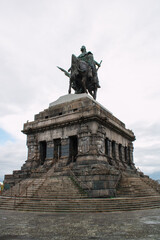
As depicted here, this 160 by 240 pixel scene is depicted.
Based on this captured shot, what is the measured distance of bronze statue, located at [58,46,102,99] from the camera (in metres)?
26.9

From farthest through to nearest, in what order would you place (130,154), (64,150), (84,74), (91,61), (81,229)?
(130,154) < (91,61) < (84,74) < (64,150) < (81,229)

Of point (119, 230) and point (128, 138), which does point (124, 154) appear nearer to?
point (128, 138)

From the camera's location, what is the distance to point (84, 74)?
26969 mm

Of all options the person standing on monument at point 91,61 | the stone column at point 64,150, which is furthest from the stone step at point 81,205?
the person standing on monument at point 91,61

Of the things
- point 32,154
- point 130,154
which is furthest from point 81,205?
point 130,154

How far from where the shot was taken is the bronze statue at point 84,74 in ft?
88.3

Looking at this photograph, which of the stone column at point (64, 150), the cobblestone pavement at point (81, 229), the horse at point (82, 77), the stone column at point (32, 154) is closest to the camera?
the cobblestone pavement at point (81, 229)

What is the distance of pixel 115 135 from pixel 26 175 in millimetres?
10769

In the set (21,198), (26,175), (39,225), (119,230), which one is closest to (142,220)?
(119,230)

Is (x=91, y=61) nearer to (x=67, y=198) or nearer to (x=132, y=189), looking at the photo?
(x=132, y=189)

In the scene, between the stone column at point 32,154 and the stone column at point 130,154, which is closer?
the stone column at point 32,154

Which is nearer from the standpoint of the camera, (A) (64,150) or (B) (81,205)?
(B) (81,205)

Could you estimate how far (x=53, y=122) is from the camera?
23.5 metres

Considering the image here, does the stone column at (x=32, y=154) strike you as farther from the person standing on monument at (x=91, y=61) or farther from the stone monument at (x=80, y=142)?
the person standing on monument at (x=91, y=61)
